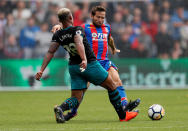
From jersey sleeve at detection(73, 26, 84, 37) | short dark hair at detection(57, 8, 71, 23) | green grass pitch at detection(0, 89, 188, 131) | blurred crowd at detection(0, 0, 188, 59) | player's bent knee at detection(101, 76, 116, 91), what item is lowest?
blurred crowd at detection(0, 0, 188, 59)

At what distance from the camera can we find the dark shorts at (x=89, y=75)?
802 cm

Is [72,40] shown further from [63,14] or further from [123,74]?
[123,74]

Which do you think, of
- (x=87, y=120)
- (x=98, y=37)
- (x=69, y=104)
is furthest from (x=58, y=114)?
(x=98, y=37)

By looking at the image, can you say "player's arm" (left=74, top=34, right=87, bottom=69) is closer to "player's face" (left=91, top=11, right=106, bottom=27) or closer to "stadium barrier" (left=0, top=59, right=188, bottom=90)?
"player's face" (left=91, top=11, right=106, bottom=27)

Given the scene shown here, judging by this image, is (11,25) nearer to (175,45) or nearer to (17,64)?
(17,64)

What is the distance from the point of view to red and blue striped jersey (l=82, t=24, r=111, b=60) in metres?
9.18

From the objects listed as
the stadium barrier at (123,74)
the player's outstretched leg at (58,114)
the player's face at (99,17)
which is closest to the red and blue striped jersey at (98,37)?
the player's face at (99,17)

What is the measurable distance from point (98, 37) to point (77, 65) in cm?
131

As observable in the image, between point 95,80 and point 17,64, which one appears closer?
point 95,80

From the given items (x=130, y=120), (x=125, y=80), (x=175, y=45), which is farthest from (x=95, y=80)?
(x=175, y=45)

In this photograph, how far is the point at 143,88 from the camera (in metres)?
18.9

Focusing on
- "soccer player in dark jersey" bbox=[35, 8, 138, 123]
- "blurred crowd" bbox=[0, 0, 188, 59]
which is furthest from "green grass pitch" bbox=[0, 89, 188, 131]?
"blurred crowd" bbox=[0, 0, 188, 59]

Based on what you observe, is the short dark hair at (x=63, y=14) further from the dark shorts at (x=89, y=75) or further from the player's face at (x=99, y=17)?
the player's face at (x=99, y=17)

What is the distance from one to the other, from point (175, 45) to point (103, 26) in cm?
1088
